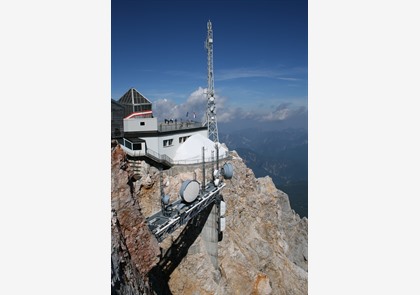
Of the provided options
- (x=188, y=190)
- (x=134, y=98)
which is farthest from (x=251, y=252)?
(x=134, y=98)

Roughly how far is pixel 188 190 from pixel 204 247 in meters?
6.17

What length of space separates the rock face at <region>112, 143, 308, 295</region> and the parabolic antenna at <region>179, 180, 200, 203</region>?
0.87 metres

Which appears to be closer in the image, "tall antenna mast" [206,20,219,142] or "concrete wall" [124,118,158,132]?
"concrete wall" [124,118,158,132]

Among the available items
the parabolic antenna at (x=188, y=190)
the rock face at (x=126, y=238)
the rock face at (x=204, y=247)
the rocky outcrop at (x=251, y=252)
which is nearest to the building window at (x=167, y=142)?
the rock face at (x=204, y=247)

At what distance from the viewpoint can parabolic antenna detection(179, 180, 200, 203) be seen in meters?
9.52

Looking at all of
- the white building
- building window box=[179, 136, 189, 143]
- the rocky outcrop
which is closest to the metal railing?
the white building

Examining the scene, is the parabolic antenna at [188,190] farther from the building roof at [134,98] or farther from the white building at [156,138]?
the building roof at [134,98]

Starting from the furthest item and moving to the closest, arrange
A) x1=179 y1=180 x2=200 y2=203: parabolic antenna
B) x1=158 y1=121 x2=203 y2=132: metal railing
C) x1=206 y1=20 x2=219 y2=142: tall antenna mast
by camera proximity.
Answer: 1. x1=206 y1=20 x2=219 y2=142: tall antenna mast
2. x1=158 y1=121 x2=203 y2=132: metal railing
3. x1=179 y1=180 x2=200 y2=203: parabolic antenna

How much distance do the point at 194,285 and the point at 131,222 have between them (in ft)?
27.0

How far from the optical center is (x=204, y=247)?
14367 mm

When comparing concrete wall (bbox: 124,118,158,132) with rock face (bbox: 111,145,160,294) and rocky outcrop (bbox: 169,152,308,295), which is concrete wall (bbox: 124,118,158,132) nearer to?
rocky outcrop (bbox: 169,152,308,295)

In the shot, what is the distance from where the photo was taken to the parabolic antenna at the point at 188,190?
952 centimetres
